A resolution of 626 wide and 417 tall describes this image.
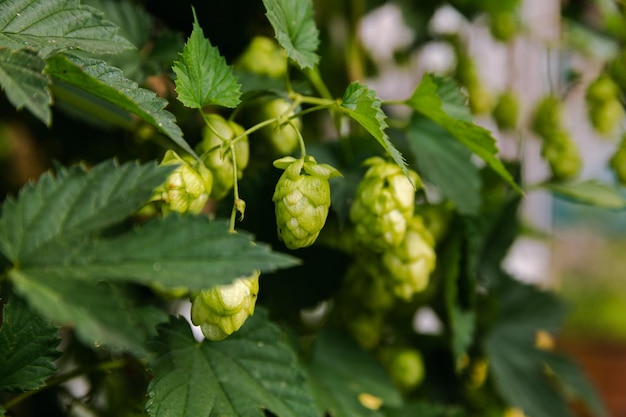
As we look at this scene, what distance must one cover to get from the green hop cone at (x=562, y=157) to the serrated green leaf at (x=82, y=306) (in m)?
0.67

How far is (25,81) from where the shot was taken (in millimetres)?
345

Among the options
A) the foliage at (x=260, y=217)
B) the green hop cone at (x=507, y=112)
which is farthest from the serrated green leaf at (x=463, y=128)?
the green hop cone at (x=507, y=112)

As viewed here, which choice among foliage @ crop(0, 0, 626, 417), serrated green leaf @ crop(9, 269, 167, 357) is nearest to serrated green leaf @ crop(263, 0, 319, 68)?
foliage @ crop(0, 0, 626, 417)

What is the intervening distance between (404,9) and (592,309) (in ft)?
6.68

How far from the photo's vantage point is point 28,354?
1.47 feet

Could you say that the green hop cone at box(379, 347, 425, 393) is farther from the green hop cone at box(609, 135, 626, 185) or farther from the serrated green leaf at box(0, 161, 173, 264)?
the serrated green leaf at box(0, 161, 173, 264)

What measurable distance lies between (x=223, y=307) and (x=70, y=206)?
0.11m


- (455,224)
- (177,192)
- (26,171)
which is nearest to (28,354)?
(177,192)

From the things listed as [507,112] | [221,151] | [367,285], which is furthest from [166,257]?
[507,112]

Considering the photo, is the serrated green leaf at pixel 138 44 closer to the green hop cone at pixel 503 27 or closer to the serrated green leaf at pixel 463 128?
the serrated green leaf at pixel 463 128

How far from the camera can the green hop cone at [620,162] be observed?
81 centimetres

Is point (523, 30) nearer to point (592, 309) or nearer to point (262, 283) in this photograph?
Answer: point (262, 283)

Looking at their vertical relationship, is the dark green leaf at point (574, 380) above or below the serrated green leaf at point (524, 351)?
below

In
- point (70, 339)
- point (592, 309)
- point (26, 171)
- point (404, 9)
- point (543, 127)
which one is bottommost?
point (592, 309)
